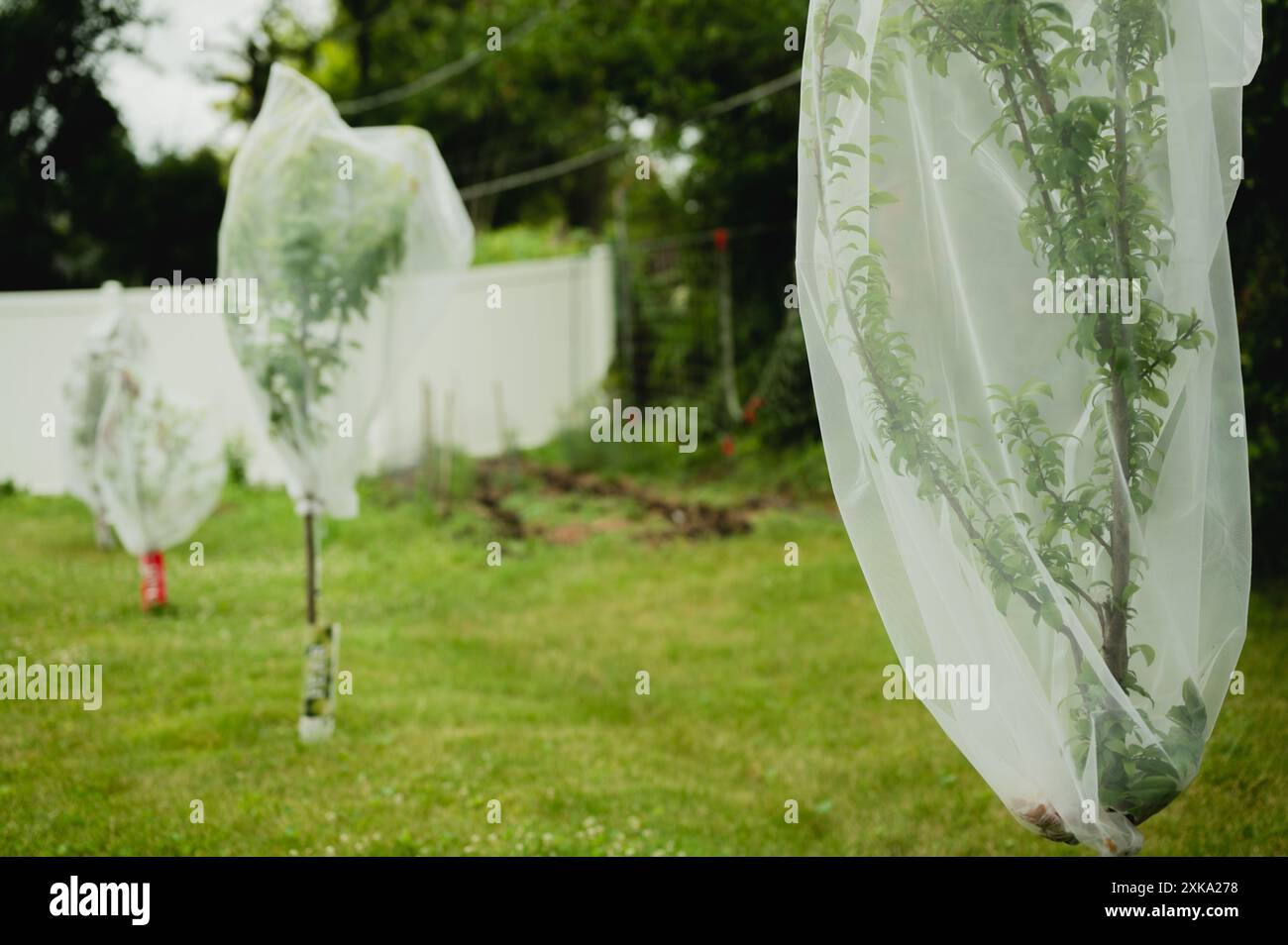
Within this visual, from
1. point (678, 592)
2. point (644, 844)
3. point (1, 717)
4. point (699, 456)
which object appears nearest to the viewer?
point (644, 844)

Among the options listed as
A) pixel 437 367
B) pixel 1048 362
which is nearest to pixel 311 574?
pixel 1048 362

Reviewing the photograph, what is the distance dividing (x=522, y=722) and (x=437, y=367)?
352 inches

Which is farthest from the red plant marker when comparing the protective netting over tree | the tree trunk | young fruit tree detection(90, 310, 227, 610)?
the protective netting over tree

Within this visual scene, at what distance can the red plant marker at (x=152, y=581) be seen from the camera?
786 centimetres

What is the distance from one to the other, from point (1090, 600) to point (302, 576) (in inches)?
284

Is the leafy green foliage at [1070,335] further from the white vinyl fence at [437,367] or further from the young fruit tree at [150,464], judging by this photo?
the white vinyl fence at [437,367]

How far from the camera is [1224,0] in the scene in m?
2.75

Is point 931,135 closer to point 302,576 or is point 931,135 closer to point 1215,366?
point 1215,366

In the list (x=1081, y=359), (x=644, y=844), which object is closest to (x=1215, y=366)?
(x=1081, y=359)

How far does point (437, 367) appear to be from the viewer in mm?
14344

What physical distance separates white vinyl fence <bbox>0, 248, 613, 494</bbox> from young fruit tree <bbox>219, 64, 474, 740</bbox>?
537 cm

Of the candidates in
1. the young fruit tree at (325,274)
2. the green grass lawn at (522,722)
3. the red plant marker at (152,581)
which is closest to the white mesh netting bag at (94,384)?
the green grass lawn at (522,722)

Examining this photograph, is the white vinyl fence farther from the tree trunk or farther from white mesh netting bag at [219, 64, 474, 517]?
white mesh netting bag at [219, 64, 474, 517]

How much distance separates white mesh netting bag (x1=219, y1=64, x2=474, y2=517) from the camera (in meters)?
5.23
